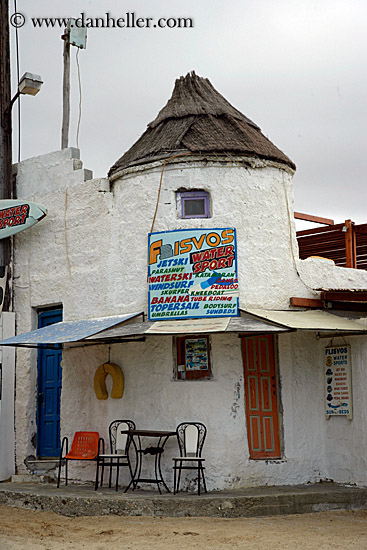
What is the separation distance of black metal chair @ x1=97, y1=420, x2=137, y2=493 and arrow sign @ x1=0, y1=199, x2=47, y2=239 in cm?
357

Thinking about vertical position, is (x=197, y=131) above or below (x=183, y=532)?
above

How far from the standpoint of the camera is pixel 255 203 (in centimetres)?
1118

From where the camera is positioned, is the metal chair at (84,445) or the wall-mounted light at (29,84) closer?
the metal chair at (84,445)

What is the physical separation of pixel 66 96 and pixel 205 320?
567cm

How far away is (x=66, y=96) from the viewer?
542 inches

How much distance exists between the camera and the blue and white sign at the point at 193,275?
34.2 ft

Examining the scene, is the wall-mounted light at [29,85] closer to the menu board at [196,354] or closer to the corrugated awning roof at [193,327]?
the corrugated awning roof at [193,327]

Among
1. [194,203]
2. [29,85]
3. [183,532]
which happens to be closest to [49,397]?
[194,203]

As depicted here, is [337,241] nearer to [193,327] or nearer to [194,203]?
[194,203]

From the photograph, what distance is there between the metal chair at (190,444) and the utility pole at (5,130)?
412cm

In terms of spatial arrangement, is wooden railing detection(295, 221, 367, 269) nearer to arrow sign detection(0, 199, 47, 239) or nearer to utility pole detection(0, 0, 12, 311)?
arrow sign detection(0, 199, 47, 239)

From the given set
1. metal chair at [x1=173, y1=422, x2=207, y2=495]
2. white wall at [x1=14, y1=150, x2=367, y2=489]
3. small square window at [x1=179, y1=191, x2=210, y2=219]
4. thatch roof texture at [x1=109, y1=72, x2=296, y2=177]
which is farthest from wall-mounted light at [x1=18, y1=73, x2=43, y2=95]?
metal chair at [x1=173, y1=422, x2=207, y2=495]

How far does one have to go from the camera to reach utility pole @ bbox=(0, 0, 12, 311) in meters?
12.9

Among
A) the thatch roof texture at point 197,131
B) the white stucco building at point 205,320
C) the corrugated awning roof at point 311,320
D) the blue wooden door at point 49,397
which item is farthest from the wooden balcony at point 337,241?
the blue wooden door at point 49,397
